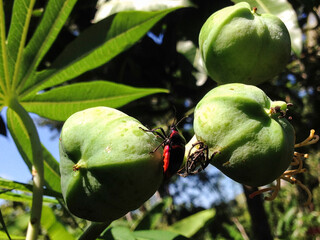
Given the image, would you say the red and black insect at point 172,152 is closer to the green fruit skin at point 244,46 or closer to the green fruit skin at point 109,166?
the green fruit skin at point 109,166

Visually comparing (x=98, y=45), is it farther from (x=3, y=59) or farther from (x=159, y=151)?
(x=159, y=151)

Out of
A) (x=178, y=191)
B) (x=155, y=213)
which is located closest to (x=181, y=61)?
(x=155, y=213)

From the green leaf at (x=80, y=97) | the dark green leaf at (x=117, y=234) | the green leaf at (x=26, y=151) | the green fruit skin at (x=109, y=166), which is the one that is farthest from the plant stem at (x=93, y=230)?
the green leaf at (x=80, y=97)

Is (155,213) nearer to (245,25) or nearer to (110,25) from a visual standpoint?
(110,25)

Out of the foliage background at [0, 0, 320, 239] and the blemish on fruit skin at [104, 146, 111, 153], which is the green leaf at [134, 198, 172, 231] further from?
the blemish on fruit skin at [104, 146, 111, 153]

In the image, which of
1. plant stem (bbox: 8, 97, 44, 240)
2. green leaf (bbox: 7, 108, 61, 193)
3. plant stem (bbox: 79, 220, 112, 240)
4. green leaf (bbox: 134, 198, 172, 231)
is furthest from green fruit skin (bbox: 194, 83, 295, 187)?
green leaf (bbox: 134, 198, 172, 231)

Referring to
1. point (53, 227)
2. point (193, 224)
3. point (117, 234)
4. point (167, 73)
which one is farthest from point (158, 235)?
point (167, 73)
